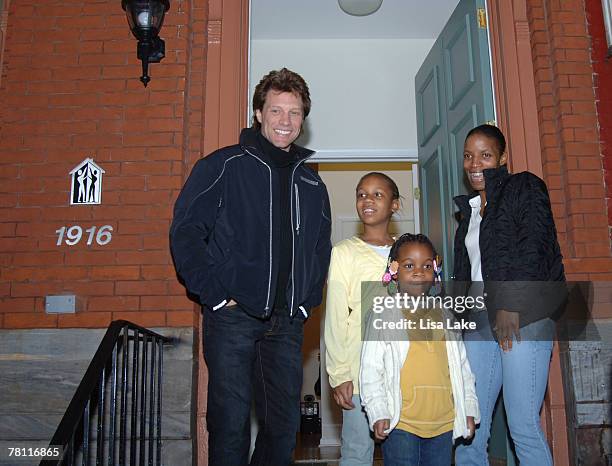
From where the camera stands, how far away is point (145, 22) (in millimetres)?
3389

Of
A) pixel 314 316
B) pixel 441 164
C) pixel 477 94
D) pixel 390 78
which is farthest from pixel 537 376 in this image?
pixel 314 316

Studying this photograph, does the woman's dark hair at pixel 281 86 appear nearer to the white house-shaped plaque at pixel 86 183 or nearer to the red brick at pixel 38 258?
the white house-shaped plaque at pixel 86 183

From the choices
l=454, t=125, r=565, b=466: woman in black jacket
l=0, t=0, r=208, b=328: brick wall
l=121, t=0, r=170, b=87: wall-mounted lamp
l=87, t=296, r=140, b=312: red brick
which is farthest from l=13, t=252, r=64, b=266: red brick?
l=454, t=125, r=565, b=466: woman in black jacket

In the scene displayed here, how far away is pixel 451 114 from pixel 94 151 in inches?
90.8

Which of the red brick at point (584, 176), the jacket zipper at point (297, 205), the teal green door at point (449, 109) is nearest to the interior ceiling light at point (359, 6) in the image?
the teal green door at point (449, 109)

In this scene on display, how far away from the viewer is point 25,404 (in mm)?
3070

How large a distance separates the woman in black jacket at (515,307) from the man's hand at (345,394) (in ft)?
1.66

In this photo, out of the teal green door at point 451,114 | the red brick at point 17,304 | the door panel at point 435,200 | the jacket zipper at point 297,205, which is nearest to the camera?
the jacket zipper at point 297,205

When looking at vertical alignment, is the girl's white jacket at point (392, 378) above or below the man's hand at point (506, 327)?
below

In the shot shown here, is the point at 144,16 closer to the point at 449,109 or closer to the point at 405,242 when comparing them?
the point at 405,242

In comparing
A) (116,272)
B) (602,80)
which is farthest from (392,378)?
(602,80)

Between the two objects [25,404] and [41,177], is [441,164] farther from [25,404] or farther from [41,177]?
[25,404]

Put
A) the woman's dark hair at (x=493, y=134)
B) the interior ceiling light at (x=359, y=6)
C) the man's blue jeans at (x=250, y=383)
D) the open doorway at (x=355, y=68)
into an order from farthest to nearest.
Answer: the open doorway at (x=355, y=68)
the interior ceiling light at (x=359, y=6)
the woman's dark hair at (x=493, y=134)
the man's blue jeans at (x=250, y=383)

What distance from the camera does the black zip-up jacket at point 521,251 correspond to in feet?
7.86
